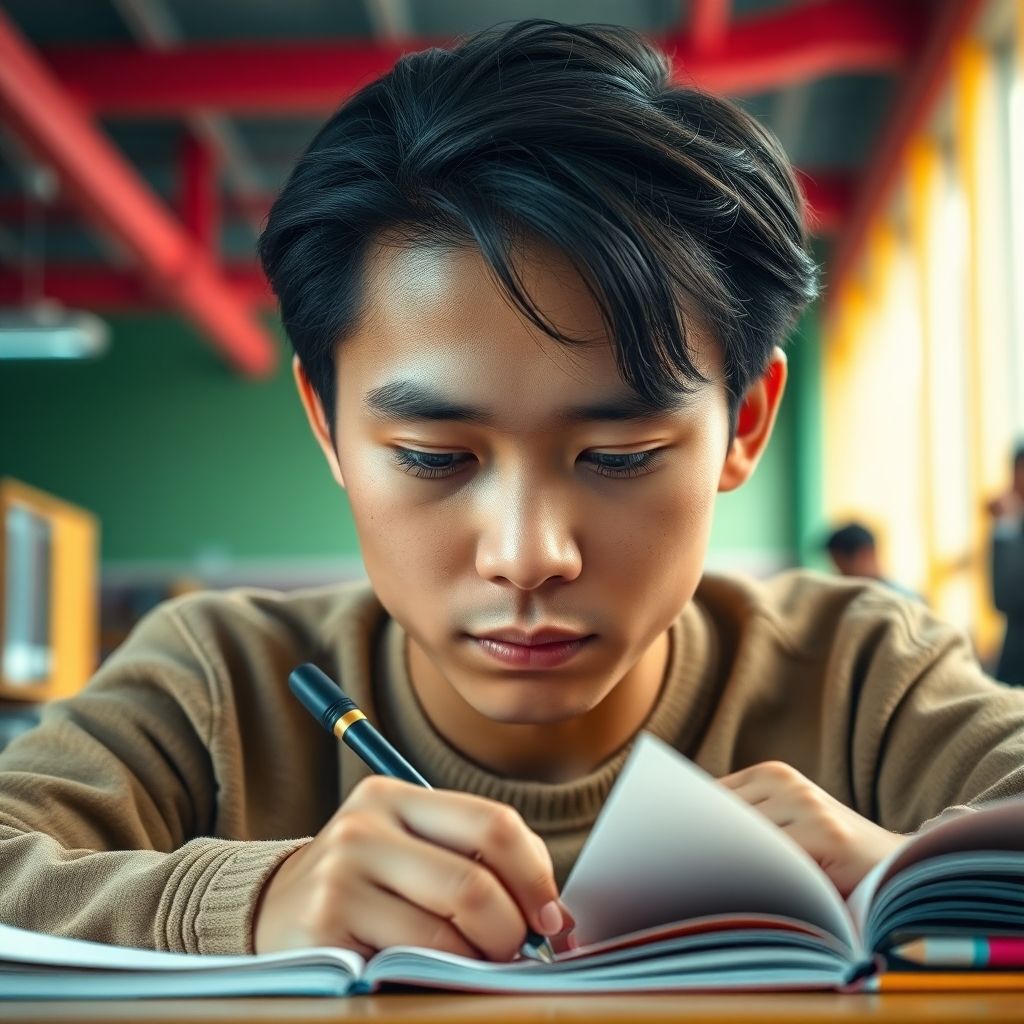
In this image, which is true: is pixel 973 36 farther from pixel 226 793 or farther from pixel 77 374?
pixel 77 374

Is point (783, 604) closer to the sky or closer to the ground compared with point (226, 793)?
closer to the sky

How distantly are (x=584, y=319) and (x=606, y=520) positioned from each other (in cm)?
13

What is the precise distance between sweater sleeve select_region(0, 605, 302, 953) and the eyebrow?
0.95ft

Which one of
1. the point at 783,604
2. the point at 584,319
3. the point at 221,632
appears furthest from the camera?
the point at 783,604

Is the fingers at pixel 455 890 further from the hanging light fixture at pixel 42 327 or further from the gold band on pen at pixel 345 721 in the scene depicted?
the hanging light fixture at pixel 42 327

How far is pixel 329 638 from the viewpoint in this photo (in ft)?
4.23

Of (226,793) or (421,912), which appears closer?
(421,912)

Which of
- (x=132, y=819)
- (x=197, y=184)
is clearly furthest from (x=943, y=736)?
(x=197, y=184)

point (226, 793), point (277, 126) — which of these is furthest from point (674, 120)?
point (277, 126)

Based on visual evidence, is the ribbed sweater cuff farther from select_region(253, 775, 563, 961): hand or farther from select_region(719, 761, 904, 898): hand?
select_region(719, 761, 904, 898): hand

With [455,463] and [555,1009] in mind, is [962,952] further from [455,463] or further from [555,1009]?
[455,463]

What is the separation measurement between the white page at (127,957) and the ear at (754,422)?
557 mm

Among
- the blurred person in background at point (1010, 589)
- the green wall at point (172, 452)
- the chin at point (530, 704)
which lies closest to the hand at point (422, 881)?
the chin at point (530, 704)

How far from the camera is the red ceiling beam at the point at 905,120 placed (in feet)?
18.7
